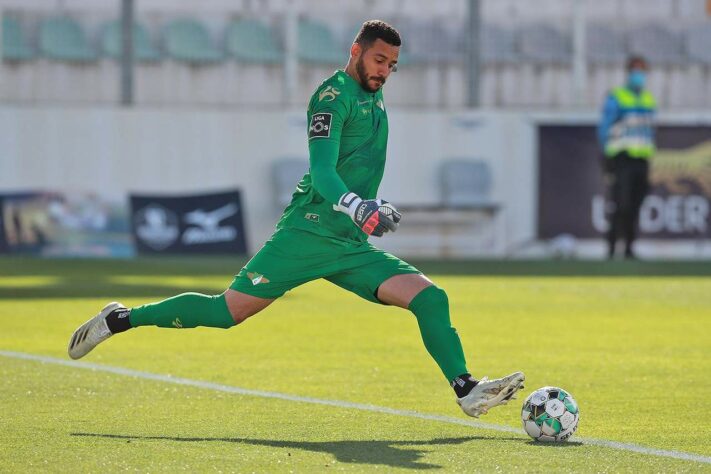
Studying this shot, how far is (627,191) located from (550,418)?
14.5m

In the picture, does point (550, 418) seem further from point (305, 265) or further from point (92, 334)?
point (92, 334)

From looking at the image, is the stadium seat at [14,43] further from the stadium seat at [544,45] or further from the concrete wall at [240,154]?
the stadium seat at [544,45]

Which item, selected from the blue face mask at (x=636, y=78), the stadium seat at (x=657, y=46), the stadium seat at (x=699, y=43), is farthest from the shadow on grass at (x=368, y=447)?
the stadium seat at (x=699, y=43)

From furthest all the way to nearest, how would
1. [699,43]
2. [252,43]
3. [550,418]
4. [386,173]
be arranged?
[699,43] < [252,43] < [386,173] < [550,418]

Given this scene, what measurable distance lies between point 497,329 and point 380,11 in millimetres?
16193

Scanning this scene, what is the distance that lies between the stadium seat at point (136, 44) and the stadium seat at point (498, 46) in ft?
17.5

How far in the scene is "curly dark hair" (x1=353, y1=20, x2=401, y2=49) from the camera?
768cm

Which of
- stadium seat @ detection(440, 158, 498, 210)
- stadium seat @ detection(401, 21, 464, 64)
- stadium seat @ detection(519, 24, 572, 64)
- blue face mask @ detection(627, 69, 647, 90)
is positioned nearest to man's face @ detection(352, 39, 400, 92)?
blue face mask @ detection(627, 69, 647, 90)

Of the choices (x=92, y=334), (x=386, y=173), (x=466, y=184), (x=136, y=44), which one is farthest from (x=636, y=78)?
(x=92, y=334)

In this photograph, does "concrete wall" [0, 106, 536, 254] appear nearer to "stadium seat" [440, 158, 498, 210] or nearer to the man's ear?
"stadium seat" [440, 158, 498, 210]

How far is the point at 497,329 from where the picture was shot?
41.2ft

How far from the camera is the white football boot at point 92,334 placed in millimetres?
8234

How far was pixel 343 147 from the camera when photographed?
770 centimetres

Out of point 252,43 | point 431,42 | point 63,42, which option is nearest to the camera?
point 63,42
